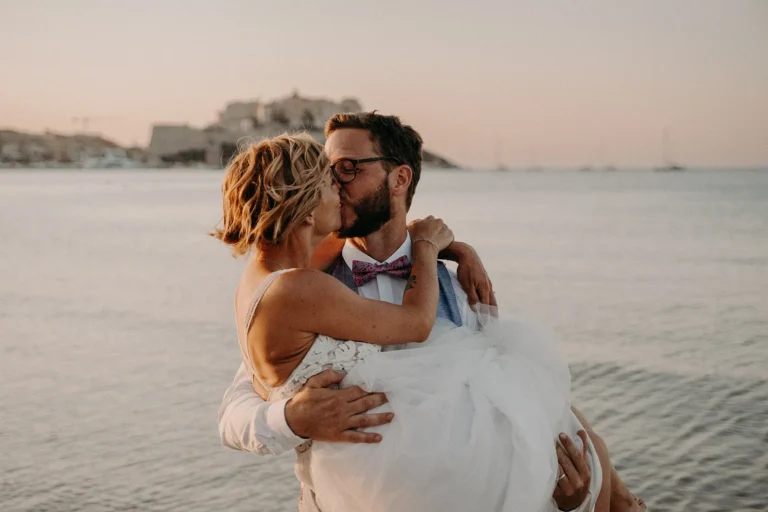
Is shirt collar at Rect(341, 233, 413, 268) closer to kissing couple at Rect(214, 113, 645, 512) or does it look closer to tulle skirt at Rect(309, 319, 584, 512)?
kissing couple at Rect(214, 113, 645, 512)

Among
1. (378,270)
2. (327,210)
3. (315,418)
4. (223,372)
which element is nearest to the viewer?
(315,418)

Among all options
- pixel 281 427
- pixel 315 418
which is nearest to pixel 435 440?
pixel 315 418

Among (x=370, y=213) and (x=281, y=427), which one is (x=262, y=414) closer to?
(x=281, y=427)

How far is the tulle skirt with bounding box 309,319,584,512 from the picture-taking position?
2.86 meters

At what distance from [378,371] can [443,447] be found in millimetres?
317

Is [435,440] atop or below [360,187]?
below

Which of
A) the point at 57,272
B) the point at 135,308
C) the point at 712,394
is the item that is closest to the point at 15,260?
the point at 57,272

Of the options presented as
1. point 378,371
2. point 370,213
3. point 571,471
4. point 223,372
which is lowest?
point 223,372

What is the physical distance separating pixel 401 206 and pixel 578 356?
5931 mm

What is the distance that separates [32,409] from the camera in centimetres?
738

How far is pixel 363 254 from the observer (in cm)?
378

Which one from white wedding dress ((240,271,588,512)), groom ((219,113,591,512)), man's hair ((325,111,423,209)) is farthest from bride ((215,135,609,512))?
man's hair ((325,111,423,209))

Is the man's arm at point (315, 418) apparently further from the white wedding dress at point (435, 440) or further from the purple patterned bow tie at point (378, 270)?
the purple patterned bow tie at point (378, 270)

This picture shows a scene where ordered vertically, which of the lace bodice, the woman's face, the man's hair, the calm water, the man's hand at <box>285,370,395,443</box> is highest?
the man's hair
